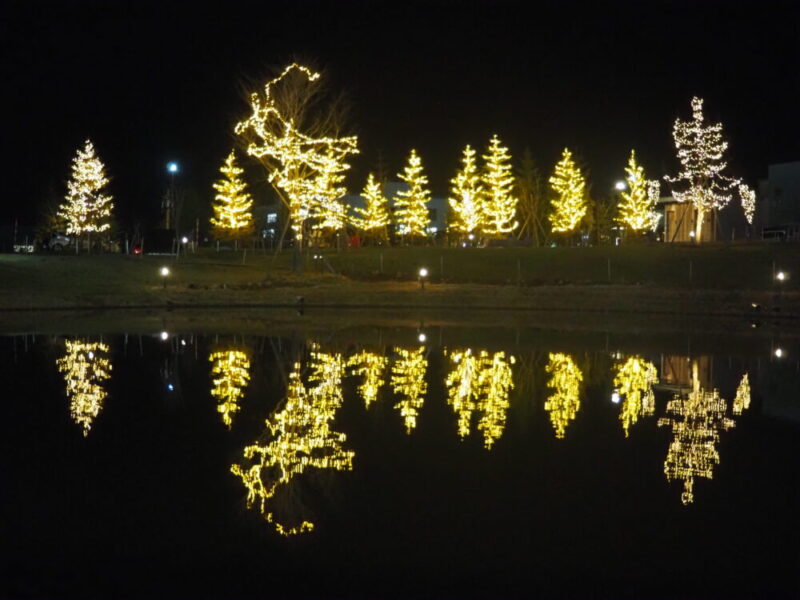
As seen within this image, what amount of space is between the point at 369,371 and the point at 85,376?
4769 mm

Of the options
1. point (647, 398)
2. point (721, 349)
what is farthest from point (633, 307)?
point (647, 398)

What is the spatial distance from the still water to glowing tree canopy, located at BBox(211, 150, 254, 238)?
5049 cm

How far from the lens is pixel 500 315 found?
105 ft

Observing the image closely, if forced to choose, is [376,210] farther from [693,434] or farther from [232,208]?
[693,434]

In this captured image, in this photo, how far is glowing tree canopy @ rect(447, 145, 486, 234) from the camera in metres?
65.8

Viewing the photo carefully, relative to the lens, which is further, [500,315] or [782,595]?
[500,315]

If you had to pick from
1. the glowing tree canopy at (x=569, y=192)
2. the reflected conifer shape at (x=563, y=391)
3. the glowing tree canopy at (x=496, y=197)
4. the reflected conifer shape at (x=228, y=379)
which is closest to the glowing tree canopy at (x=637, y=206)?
the glowing tree canopy at (x=569, y=192)

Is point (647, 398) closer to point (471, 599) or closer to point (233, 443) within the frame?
point (233, 443)

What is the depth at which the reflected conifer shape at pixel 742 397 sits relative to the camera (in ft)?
42.4

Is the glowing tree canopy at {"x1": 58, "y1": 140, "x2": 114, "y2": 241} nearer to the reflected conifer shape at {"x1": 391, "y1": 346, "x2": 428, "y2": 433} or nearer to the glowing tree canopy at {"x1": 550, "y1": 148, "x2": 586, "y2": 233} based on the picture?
the glowing tree canopy at {"x1": 550, "y1": 148, "x2": 586, "y2": 233}

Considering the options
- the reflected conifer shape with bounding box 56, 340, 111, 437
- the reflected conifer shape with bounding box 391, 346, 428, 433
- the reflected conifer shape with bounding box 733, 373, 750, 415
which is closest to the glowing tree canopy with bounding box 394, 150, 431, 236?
the reflected conifer shape with bounding box 391, 346, 428, 433

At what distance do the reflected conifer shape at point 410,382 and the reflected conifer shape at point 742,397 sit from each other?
434 cm

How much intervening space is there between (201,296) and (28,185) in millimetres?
55461

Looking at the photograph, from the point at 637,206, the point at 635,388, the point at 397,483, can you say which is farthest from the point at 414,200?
the point at 397,483
